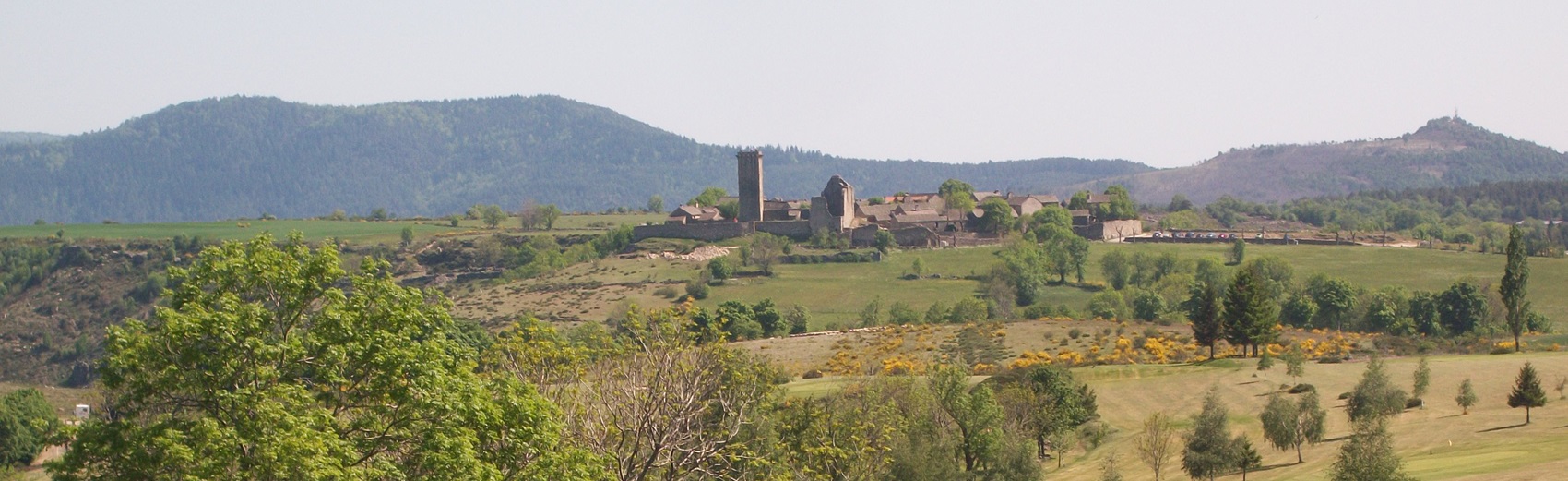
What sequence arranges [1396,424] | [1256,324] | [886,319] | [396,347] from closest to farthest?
[396,347]
[1396,424]
[1256,324]
[886,319]

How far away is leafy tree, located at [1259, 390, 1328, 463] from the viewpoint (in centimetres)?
4347

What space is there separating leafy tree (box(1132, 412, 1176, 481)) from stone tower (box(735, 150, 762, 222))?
8546 centimetres

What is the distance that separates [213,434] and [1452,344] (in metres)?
66.7

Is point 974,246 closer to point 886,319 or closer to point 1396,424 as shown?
point 886,319

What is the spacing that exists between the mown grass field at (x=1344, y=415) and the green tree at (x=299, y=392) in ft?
79.6

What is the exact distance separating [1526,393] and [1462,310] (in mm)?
41440

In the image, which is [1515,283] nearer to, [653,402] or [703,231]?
[653,402]

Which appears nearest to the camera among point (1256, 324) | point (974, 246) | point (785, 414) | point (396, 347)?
point (396, 347)

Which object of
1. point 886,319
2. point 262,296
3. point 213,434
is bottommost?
point 886,319

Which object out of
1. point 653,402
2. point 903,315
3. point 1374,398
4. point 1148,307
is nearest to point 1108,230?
point 1148,307

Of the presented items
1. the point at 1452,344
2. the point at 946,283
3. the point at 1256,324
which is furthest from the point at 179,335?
the point at 946,283

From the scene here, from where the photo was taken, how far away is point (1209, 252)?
404ft

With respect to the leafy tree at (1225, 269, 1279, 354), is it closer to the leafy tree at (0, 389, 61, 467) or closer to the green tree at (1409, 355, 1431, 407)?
the green tree at (1409, 355, 1431, 407)

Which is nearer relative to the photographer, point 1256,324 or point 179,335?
point 179,335
